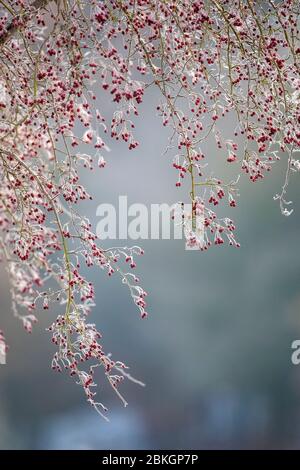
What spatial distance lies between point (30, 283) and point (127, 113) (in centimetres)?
165

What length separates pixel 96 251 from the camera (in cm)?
411

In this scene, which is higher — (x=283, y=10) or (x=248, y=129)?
(x=283, y=10)

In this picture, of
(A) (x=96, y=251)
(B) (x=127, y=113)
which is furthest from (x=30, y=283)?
(B) (x=127, y=113)

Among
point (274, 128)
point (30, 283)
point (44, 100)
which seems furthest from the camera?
point (274, 128)

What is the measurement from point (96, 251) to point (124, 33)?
1.46m

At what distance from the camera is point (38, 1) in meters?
4.30

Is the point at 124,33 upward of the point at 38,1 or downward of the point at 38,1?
downward

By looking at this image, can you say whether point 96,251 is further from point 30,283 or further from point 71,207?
point 30,283
